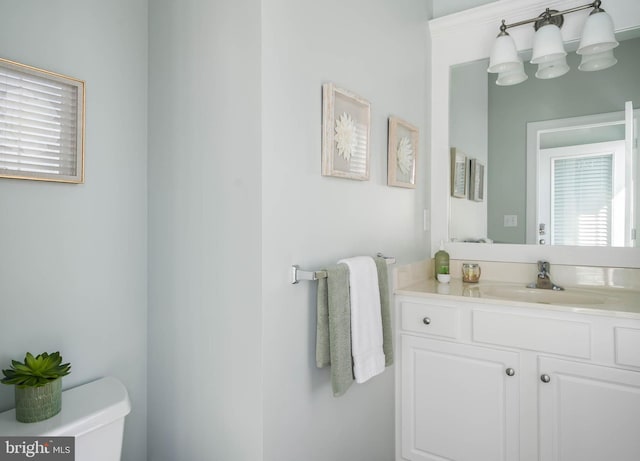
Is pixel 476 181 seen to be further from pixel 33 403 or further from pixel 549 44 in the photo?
pixel 33 403

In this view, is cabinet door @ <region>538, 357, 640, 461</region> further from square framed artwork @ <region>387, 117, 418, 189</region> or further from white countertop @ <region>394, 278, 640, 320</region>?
square framed artwork @ <region>387, 117, 418, 189</region>

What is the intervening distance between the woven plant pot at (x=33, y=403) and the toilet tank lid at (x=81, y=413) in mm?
16

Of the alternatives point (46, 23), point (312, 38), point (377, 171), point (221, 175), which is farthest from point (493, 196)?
point (46, 23)

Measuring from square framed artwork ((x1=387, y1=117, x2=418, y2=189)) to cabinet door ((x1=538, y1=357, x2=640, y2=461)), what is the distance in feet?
3.08

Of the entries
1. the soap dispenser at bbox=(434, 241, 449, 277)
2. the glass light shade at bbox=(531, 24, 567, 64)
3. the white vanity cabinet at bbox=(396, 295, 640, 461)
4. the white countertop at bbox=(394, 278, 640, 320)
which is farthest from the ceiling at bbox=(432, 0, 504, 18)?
the white vanity cabinet at bbox=(396, 295, 640, 461)

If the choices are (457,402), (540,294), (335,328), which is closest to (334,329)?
(335,328)

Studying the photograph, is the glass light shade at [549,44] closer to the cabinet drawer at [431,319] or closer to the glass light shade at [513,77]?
the glass light shade at [513,77]

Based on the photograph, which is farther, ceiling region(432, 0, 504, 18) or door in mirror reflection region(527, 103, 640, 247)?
ceiling region(432, 0, 504, 18)

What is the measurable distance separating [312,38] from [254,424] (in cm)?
123

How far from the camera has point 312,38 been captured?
133 centimetres

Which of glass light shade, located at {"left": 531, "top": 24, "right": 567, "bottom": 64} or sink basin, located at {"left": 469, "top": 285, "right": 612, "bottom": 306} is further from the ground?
glass light shade, located at {"left": 531, "top": 24, "right": 567, "bottom": 64}

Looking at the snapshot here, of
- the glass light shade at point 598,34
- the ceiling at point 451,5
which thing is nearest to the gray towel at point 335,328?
the glass light shade at point 598,34

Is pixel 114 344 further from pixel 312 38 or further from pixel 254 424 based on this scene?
pixel 312 38

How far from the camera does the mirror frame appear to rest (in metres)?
1.80
